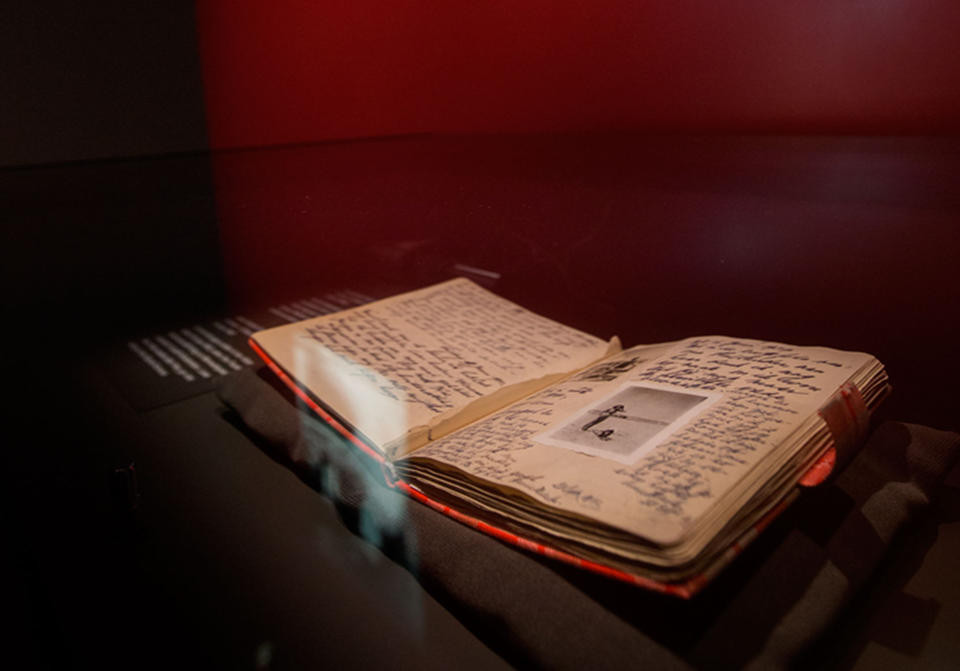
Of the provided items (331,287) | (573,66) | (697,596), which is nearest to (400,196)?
(331,287)

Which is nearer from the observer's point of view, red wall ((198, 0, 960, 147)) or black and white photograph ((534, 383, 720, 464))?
black and white photograph ((534, 383, 720, 464))

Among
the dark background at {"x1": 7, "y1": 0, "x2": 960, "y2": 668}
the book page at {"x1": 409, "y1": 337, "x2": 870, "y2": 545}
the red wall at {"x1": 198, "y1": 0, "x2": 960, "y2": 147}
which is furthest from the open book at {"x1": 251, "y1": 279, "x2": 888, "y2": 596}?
the red wall at {"x1": 198, "y1": 0, "x2": 960, "y2": 147}

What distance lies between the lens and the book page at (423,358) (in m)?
0.56

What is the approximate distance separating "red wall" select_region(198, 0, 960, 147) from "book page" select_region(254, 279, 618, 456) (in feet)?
0.98

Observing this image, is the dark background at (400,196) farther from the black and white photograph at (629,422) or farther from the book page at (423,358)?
the black and white photograph at (629,422)

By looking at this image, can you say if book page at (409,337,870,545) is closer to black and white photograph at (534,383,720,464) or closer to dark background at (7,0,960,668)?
black and white photograph at (534,383,720,464)

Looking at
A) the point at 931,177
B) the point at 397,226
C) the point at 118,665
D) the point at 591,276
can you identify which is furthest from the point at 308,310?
the point at 931,177

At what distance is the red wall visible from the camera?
0.64 meters

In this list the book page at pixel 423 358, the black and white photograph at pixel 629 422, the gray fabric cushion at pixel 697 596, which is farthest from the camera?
the book page at pixel 423 358

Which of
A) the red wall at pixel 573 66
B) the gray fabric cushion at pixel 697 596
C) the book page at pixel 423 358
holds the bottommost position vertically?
the gray fabric cushion at pixel 697 596

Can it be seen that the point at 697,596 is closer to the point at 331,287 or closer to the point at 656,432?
the point at 656,432

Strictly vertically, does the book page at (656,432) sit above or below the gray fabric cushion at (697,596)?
above

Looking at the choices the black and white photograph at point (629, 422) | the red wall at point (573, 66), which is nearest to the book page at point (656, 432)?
the black and white photograph at point (629, 422)

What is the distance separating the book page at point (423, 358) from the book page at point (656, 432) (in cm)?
3
